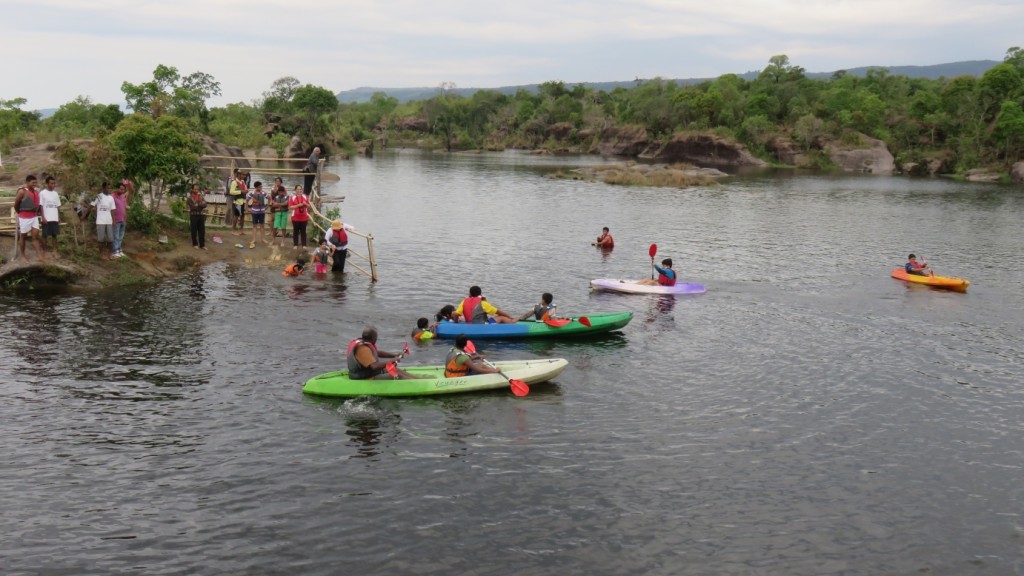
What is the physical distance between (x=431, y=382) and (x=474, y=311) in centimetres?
494

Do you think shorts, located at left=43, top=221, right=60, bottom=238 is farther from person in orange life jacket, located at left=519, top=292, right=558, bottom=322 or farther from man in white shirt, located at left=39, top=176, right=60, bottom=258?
person in orange life jacket, located at left=519, top=292, right=558, bottom=322

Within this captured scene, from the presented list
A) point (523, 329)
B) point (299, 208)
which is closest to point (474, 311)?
point (523, 329)

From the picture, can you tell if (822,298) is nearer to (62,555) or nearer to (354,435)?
(354,435)


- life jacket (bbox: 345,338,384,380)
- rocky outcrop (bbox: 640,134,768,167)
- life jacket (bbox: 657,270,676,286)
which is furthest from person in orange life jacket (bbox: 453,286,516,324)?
rocky outcrop (bbox: 640,134,768,167)

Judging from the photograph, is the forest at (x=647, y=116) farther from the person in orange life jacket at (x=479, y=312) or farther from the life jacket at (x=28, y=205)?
the person in orange life jacket at (x=479, y=312)

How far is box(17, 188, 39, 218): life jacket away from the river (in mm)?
2491

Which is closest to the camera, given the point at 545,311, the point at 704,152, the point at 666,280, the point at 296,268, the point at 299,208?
the point at 545,311

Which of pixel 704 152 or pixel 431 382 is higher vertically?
pixel 704 152

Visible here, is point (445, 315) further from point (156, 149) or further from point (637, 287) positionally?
point (156, 149)

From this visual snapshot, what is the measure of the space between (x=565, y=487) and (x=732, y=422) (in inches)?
202

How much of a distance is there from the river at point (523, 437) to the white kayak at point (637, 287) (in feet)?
2.55

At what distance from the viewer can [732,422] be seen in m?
17.9

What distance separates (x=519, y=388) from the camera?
1912 centimetres

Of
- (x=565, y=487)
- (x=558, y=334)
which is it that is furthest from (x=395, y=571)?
(x=558, y=334)
